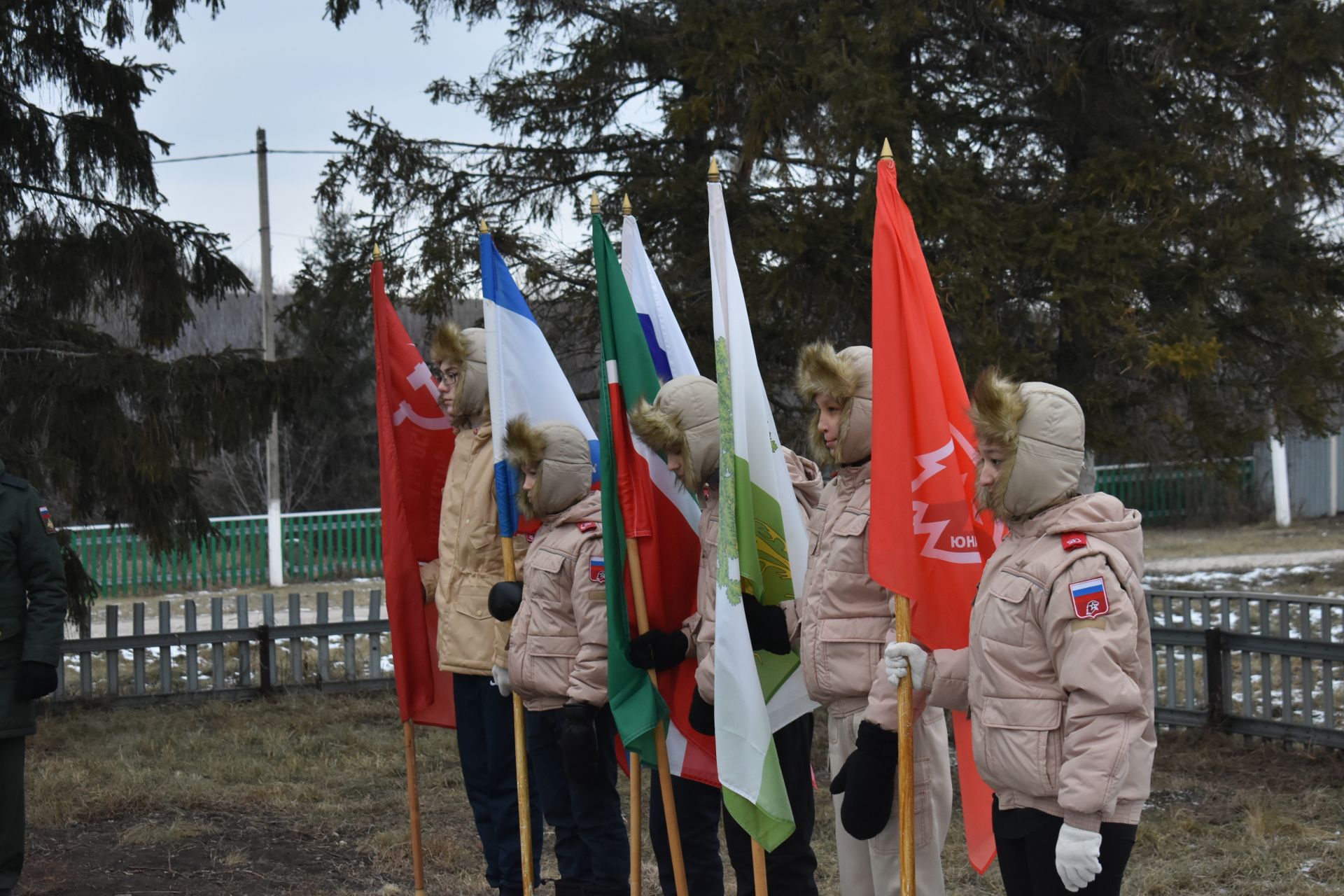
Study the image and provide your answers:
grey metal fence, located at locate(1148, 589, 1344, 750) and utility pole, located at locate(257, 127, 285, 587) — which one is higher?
utility pole, located at locate(257, 127, 285, 587)

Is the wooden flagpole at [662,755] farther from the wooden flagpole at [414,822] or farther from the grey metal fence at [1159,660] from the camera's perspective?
the grey metal fence at [1159,660]

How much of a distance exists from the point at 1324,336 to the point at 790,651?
226 inches

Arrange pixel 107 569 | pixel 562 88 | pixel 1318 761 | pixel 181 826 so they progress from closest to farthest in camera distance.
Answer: pixel 181 826 < pixel 1318 761 < pixel 562 88 < pixel 107 569

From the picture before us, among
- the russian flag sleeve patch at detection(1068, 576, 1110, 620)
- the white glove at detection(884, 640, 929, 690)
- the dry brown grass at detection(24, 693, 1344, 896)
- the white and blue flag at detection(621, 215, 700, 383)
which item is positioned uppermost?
the white and blue flag at detection(621, 215, 700, 383)

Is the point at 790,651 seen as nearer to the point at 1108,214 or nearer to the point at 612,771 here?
the point at 612,771

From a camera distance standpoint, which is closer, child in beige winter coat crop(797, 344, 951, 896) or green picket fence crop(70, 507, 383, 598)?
child in beige winter coat crop(797, 344, 951, 896)

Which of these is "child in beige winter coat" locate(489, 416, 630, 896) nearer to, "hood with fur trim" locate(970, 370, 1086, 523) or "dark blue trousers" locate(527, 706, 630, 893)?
"dark blue trousers" locate(527, 706, 630, 893)

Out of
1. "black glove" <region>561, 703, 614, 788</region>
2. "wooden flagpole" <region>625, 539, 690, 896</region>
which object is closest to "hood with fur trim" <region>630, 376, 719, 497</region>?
"wooden flagpole" <region>625, 539, 690, 896</region>

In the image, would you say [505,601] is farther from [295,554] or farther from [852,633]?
[295,554]

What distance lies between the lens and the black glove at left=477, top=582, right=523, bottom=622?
4.72 metres

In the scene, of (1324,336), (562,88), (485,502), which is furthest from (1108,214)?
(485,502)

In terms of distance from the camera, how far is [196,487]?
992 centimetres

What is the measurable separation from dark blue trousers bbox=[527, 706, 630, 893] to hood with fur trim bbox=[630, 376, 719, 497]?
3.08 feet

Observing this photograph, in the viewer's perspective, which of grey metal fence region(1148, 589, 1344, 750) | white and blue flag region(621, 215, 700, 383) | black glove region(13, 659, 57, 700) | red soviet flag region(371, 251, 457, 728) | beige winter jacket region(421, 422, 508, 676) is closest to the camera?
white and blue flag region(621, 215, 700, 383)
